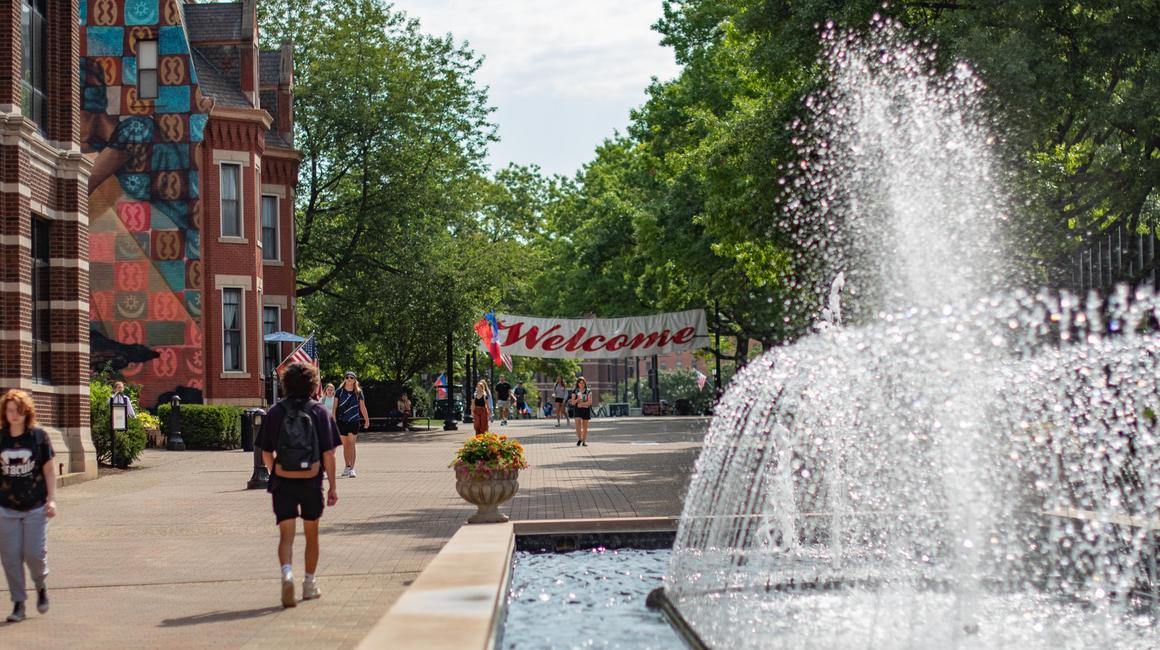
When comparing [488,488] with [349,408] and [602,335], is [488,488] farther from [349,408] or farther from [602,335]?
[602,335]

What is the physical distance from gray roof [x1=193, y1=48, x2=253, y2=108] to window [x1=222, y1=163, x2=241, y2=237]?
2099mm

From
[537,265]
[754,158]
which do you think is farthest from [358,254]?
[754,158]

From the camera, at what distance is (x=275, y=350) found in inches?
1778

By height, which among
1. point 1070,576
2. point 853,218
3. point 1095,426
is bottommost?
point 1070,576

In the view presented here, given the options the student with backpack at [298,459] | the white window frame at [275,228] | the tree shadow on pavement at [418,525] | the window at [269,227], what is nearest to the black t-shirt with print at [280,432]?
the student with backpack at [298,459]

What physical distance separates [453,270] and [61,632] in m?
37.1

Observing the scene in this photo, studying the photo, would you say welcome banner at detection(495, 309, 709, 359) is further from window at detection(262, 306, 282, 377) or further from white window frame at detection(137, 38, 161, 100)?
white window frame at detection(137, 38, 161, 100)

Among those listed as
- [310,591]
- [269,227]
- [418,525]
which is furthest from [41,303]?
[269,227]

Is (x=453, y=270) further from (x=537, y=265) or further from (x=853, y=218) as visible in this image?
(x=853, y=218)

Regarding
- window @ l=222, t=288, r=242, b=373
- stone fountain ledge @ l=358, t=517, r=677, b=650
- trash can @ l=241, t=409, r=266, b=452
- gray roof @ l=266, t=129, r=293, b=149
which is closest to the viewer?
stone fountain ledge @ l=358, t=517, r=677, b=650

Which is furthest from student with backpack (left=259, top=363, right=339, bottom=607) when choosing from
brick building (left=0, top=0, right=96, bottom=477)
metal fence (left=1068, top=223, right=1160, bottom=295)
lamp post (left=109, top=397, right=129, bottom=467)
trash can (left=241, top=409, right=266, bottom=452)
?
metal fence (left=1068, top=223, right=1160, bottom=295)

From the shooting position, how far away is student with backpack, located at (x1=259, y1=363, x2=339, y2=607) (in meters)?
9.77

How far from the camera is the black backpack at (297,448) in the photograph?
32.0 ft

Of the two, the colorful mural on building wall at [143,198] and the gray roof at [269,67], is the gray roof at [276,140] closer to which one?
the gray roof at [269,67]
